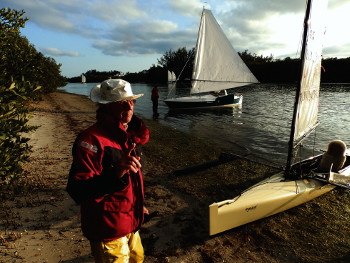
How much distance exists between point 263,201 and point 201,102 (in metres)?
19.7

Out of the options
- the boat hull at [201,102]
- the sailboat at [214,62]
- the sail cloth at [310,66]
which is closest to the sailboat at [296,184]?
the sail cloth at [310,66]

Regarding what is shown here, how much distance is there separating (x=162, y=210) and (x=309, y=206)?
3.82 metres

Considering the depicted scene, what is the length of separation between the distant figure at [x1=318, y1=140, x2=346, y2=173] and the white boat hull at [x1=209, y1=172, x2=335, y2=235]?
627 mm

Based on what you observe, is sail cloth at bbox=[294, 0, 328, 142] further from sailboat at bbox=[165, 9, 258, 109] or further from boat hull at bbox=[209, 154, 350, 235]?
sailboat at bbox=[165, 9, 258, 109]

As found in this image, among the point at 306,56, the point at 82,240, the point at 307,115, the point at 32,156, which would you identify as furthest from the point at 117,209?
the point at 32,156

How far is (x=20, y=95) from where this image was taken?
324cm

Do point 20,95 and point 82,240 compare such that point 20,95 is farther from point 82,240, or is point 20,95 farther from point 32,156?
point 32,156

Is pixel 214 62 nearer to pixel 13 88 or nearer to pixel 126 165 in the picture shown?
pixel 13 88

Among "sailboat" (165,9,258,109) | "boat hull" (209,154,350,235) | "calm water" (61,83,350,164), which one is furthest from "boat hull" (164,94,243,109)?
"boat hull" (209,154,350,235)

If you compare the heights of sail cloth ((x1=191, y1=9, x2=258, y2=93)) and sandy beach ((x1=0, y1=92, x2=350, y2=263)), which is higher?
sail cloth ((x1=191, y1=9, x2=258, y2=93))

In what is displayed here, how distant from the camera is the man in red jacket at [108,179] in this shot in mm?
1712

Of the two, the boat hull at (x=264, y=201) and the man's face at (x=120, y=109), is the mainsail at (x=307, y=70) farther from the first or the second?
the man's face at (x=120, y=109)

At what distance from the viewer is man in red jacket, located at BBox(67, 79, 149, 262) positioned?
5.62 ft

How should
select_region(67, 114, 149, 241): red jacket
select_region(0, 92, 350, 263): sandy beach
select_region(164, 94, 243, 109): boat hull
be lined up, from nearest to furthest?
1. select_region(67, 114, 149, 241): red jacket
2. select_region(0, 92, 350, 263): sandy beach
3. select_region(164, 94, 243, 109): boat hull
